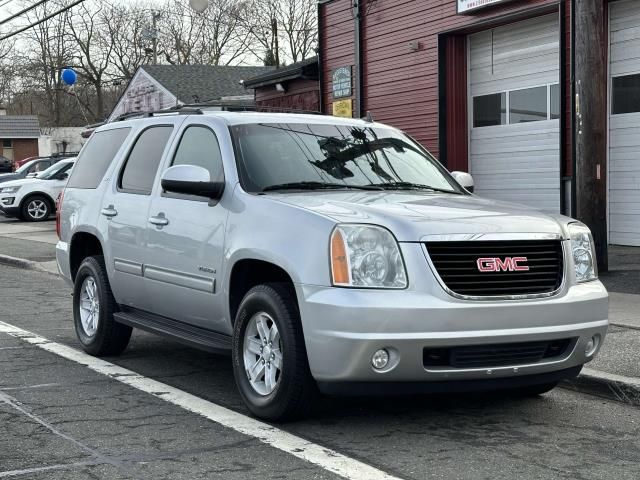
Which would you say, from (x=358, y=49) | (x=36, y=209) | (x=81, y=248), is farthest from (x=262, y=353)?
(x=36, y=209)

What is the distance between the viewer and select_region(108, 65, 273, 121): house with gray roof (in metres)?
36.1

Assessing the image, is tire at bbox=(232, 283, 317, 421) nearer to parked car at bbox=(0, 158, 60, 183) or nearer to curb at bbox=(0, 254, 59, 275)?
curb at bbox=(0, 254, 59, 275)

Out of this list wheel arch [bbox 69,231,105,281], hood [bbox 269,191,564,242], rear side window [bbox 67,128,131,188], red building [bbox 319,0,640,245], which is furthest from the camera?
red building [bbox 319,0,640,245]

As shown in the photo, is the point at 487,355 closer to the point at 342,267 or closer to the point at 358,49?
the point at 342,267

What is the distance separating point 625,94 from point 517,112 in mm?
2272

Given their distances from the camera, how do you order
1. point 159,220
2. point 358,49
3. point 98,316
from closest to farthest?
point 159,220
point 98,316
point 358,49

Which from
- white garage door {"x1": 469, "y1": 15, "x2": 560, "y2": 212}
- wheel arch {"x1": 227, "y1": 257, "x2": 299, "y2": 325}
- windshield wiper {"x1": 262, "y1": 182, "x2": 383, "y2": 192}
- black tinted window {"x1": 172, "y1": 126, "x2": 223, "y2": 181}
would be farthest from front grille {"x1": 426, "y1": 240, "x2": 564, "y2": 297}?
white garage door {"x1": 469, "y1": 15, "x2": 560, "y2": 212}

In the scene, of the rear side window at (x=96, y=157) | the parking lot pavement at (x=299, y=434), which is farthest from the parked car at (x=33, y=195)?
the parking lot pavement at (x=299, y=434)

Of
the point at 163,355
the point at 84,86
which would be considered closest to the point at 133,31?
the point at 84,86

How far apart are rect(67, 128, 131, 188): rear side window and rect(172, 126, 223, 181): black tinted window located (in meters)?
1.02

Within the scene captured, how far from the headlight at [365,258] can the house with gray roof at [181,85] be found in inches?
1199

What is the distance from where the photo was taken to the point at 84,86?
66.1 meters

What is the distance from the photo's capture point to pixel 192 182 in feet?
19.4

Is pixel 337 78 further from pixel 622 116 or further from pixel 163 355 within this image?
pixel 163 355
